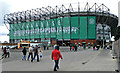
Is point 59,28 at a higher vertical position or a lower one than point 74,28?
higher

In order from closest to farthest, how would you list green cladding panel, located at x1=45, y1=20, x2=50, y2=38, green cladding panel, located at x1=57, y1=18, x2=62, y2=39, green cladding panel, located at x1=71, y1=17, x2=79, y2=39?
1. green cladding panel, located at x1=71, y1=17, x2=79, y2=39
2. green cladding panel, located at x1=57, y1=18, x2=62, y2=39
3. green cladding panel, located at x1=45, y1=20, x2=50, y2=38

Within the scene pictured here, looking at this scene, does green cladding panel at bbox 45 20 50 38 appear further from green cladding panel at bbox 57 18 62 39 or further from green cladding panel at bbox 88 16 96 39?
green cladding panel at bbox 88 16 96 39

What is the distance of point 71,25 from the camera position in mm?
95688

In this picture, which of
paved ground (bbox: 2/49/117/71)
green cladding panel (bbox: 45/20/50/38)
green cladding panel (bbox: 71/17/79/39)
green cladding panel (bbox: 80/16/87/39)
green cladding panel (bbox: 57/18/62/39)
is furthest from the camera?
green cladding panel (bbox: 45/20/50/38)

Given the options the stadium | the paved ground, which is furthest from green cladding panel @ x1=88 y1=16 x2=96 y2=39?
the paved ground

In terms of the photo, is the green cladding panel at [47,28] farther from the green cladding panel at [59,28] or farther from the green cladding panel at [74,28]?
the green cladding panel at [74,28]

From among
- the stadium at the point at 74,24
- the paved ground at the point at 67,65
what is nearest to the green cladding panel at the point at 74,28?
the stadium at the point at 74,24

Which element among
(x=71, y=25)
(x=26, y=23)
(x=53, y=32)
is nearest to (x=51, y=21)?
(x=53, y=32)

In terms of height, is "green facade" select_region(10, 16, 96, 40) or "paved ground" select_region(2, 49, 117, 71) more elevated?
Result: "green facade" select_region(10, 16, 96, 40)

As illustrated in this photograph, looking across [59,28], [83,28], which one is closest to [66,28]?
[59,28]

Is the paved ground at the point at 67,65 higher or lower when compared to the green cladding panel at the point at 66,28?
lower

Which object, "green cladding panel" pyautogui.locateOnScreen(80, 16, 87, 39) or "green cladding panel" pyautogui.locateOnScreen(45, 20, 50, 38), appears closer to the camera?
"green cladding panel" pyautogui.locateOnScreen(80, 16, 87, 39)

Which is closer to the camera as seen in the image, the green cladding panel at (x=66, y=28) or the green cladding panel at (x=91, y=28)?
the green cladding panel at (x=91, y=28)

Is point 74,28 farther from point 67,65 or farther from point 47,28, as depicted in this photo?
point 67,65
